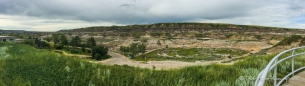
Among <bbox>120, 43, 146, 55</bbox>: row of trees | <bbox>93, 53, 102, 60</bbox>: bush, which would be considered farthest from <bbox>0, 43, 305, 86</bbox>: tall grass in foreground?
<bbox>120, 43, 146, 55</bbox>: row of trees

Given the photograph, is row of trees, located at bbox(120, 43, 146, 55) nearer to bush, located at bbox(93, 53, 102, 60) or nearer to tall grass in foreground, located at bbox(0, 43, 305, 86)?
bush, located at bbox(93, 53, 102, 60)

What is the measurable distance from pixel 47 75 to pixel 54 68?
1113mm

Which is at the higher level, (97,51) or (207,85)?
(207,85)

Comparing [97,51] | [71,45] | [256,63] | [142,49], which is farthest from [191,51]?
[256,63]

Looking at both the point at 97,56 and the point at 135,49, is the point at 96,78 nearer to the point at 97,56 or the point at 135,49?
the point at 97,56

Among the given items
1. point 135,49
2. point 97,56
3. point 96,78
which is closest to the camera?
point 96,78

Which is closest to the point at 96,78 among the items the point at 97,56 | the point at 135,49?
the point at 97,56

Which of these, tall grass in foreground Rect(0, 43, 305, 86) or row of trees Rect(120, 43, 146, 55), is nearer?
tall grass in foreground Rect(0, 43, 305, 86)

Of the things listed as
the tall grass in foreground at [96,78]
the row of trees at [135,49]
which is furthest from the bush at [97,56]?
the tall grass in foreground at [96,78]

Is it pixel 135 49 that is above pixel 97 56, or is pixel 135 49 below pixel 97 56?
above

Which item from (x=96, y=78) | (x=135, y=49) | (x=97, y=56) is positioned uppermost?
(x=96, y=78)

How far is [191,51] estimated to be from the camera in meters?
92.4

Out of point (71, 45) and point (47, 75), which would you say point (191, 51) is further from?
point (47, 75)

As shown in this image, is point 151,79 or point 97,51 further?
point 97,51
